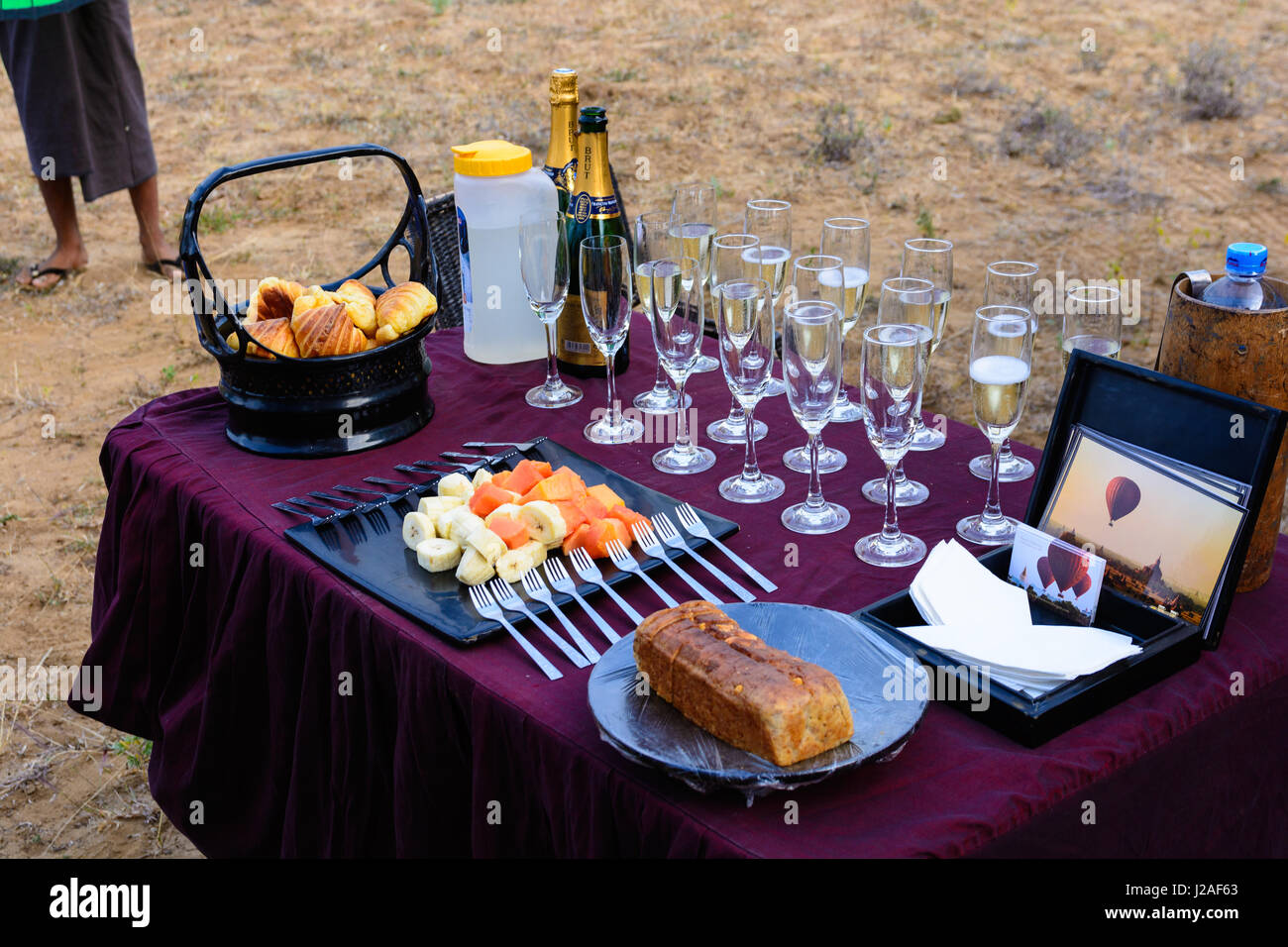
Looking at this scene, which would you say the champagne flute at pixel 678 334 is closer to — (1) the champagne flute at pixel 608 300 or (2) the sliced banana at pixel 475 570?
(1) the champagne flute at pixel 608 300

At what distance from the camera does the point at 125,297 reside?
19.7ft

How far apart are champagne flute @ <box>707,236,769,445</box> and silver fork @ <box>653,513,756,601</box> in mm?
373

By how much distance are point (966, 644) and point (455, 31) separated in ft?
32.7

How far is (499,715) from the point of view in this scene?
1.47m

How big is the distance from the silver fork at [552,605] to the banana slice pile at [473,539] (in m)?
0.02

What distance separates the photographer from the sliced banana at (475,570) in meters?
1.65

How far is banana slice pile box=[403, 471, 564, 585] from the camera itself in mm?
1655

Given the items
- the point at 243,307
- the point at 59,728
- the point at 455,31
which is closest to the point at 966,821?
the point at 243,307

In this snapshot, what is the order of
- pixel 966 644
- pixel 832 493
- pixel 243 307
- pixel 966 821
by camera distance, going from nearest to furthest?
pixel 966 821, pixel 966 644, pixel 832 493, pixel 243 307

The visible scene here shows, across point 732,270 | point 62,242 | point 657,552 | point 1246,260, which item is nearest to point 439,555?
point 657,552

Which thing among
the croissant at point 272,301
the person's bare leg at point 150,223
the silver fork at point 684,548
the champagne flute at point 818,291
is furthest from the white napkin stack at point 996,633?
the person's bare leg at point 150,223

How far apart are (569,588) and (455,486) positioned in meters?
0.32

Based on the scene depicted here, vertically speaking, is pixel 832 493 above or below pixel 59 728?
above

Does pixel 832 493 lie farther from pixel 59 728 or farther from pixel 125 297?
pixel 125 297
